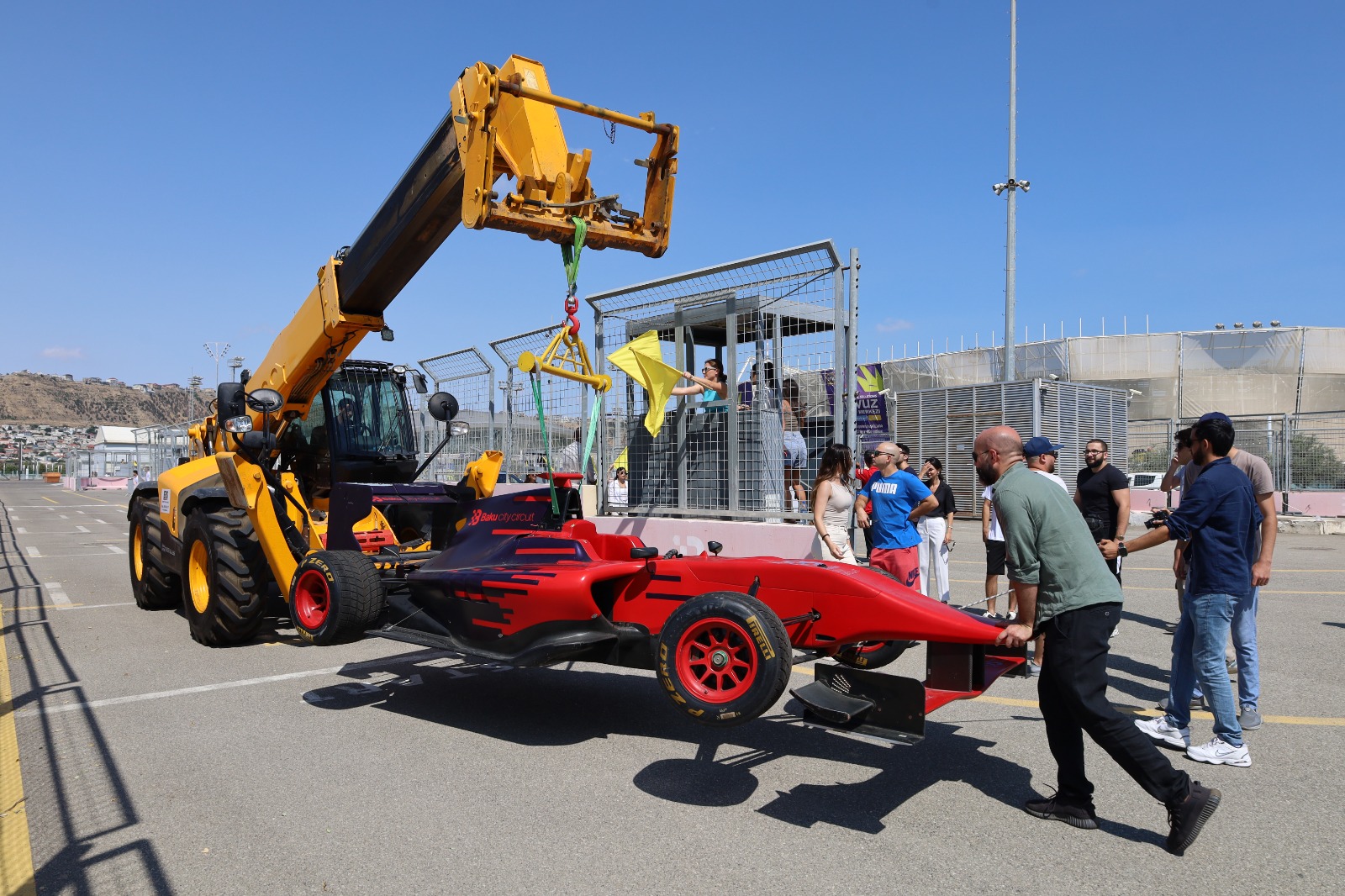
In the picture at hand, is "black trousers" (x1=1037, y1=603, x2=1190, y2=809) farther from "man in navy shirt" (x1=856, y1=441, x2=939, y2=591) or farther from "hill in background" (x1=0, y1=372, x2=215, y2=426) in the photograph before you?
"hill in background" (x1=0, y1=372, x2=215, y2=426)

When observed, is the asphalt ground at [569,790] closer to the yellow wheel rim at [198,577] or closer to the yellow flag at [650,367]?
the yellow wheel rim at [198,577]

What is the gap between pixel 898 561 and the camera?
750 cm

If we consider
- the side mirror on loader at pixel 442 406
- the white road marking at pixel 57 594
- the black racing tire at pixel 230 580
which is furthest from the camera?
the white road marking at pixel 57 594

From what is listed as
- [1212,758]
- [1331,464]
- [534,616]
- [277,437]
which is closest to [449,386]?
[277,437]

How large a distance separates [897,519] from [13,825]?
6.16m

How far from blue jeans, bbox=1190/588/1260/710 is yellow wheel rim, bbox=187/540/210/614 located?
8.11 m

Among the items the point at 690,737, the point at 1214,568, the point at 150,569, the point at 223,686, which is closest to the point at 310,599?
the point at 223,686

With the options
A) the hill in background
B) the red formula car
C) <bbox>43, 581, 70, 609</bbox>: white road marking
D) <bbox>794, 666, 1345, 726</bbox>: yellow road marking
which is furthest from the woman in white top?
the hill in background

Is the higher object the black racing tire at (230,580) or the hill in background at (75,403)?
the hill in background at (75,403)

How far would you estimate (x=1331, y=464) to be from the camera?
70.1 feet

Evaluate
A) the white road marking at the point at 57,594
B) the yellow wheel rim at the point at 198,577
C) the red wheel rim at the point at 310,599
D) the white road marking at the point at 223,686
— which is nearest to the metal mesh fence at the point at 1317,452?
the white road marking at the point at 223,686

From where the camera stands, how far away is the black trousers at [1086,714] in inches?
151

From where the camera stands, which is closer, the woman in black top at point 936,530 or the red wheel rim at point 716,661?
the red wheel rim at point 716,661

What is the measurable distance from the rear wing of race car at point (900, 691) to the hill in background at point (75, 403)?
152876 millimetres
